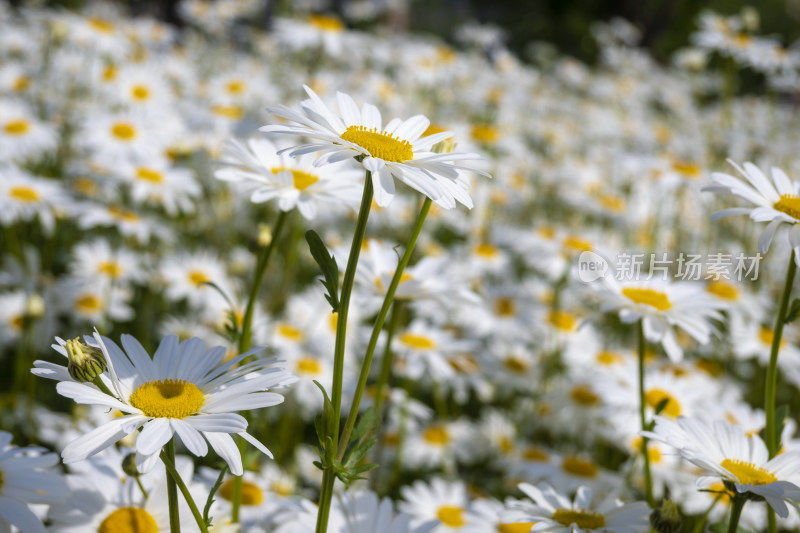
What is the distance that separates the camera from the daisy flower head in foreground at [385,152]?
3.34 feet

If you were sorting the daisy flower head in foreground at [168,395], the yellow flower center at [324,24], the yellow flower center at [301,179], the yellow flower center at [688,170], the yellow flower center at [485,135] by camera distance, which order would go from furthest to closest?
1. the yellow flower center at [324,24]
2. the yellow flower center at [485,135]
3. the yellow flower center at [688,170]
4. the yellow flower center at [301,179]
5. the daisy flower head in foreground at [168,395]

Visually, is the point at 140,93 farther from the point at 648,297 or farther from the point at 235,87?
the point at 648,297

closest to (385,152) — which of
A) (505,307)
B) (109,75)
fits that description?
(505,307)

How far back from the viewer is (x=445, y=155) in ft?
3.51

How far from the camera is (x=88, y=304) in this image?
304 cm

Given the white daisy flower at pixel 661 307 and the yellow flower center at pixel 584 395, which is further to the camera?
the yellow flower center at pixel 584 395

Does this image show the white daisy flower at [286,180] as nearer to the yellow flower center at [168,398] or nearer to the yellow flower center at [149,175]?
the yellow flower center at [168,398]

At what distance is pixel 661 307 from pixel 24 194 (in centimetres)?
242

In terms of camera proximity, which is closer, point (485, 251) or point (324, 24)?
point (485, 251)

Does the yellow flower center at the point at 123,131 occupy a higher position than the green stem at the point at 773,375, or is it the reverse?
the yellow flower center at the point at 123,131

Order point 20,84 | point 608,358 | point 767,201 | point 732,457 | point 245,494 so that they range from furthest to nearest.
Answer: point 20,84, point 608,358, point 245,494, point 767,201, point 732,457

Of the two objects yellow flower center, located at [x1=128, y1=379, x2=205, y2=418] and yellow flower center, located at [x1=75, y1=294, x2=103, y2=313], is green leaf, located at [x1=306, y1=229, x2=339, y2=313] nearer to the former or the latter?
yellow flower center, located at [x1=128, y1=379, x2=205, y2=418]

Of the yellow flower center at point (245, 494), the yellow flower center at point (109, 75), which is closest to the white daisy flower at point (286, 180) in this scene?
the yellow flower center at point (245, 494)

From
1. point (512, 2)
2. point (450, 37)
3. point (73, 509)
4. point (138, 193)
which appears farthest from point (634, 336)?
point (512, 2)
